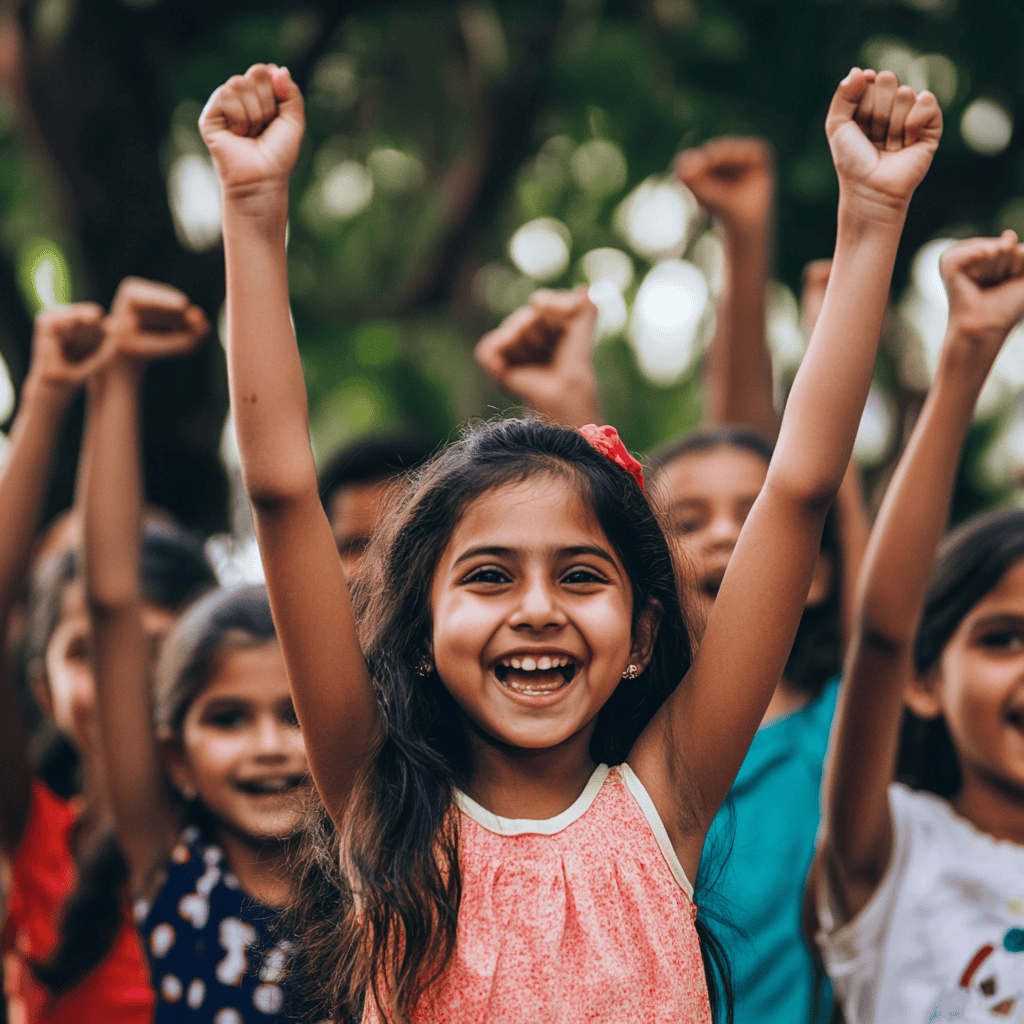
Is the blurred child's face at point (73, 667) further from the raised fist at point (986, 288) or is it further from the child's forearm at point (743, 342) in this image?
the raised fist at point (986, 288)

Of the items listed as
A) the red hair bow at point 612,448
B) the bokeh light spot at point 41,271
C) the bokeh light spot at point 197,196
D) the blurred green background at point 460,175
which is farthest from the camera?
the bokeh light spot at point 41,271

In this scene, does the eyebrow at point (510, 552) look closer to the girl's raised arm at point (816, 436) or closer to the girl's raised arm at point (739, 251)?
the girl's raised arm at point (816, 436)

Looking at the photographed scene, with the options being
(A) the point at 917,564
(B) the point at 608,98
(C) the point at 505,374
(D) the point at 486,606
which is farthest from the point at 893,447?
(D) the point at 486,606

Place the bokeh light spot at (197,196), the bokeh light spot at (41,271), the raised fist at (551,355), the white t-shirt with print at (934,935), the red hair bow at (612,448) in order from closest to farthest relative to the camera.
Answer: the red hair bow at (612,448), the white t-shirt with print at (934,935), the raised fist at (551,355), the bokeh light spot at (197,196), the bokeh light spot at (41,271)

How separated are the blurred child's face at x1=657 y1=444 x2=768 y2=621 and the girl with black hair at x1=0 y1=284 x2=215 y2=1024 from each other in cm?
117

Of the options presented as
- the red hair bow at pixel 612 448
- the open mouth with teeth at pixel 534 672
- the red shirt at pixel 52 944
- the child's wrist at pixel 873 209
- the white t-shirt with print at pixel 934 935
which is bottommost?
the red shirt at pixel 52 944

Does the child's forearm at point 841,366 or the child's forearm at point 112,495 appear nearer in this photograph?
the child's forearm at point 841,366

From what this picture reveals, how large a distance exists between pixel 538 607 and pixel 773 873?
1164mm

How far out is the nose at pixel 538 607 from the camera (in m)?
1.63

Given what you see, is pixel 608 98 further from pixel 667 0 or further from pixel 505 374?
pixel 505 374

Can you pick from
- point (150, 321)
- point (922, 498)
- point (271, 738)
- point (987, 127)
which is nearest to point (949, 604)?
point (922, 498)

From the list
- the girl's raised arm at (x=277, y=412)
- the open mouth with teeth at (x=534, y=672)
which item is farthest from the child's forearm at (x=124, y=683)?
the open mouth with teeth at (x=534, y=672)

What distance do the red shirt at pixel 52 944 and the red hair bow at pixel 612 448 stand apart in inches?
59.2

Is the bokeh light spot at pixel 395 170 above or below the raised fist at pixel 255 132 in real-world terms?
above
